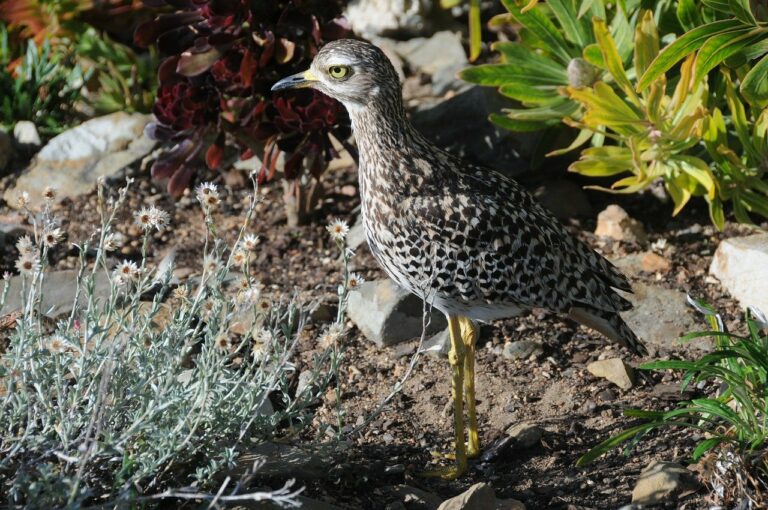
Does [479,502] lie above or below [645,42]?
below

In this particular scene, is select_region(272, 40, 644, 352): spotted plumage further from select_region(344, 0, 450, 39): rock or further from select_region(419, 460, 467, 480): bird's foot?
select_region(344, 0, 450, 39): rock

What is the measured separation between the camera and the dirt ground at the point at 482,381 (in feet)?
13.2

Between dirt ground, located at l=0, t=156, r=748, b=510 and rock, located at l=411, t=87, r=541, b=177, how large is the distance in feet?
1.73

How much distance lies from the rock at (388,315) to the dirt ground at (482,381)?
7 cm

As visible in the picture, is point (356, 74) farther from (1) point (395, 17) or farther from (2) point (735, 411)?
(1) point (395, 17)

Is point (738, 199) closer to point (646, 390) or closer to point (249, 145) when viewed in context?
point (646, 390)

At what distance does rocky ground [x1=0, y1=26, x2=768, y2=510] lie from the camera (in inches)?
156

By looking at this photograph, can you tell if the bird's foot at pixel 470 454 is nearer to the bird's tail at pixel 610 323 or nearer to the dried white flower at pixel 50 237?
the bird's tail at pixel 610 323

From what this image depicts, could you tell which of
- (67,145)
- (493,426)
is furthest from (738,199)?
(67,145)

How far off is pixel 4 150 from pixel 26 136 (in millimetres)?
223

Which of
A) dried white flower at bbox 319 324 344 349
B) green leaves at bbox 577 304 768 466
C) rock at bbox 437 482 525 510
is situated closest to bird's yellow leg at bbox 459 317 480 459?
rock at bbox 437 482 525 510

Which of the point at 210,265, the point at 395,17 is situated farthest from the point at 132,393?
the point at 395,17

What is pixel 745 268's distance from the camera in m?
5.13

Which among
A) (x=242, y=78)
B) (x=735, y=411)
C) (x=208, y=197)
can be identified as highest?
(x=208, y=197)
